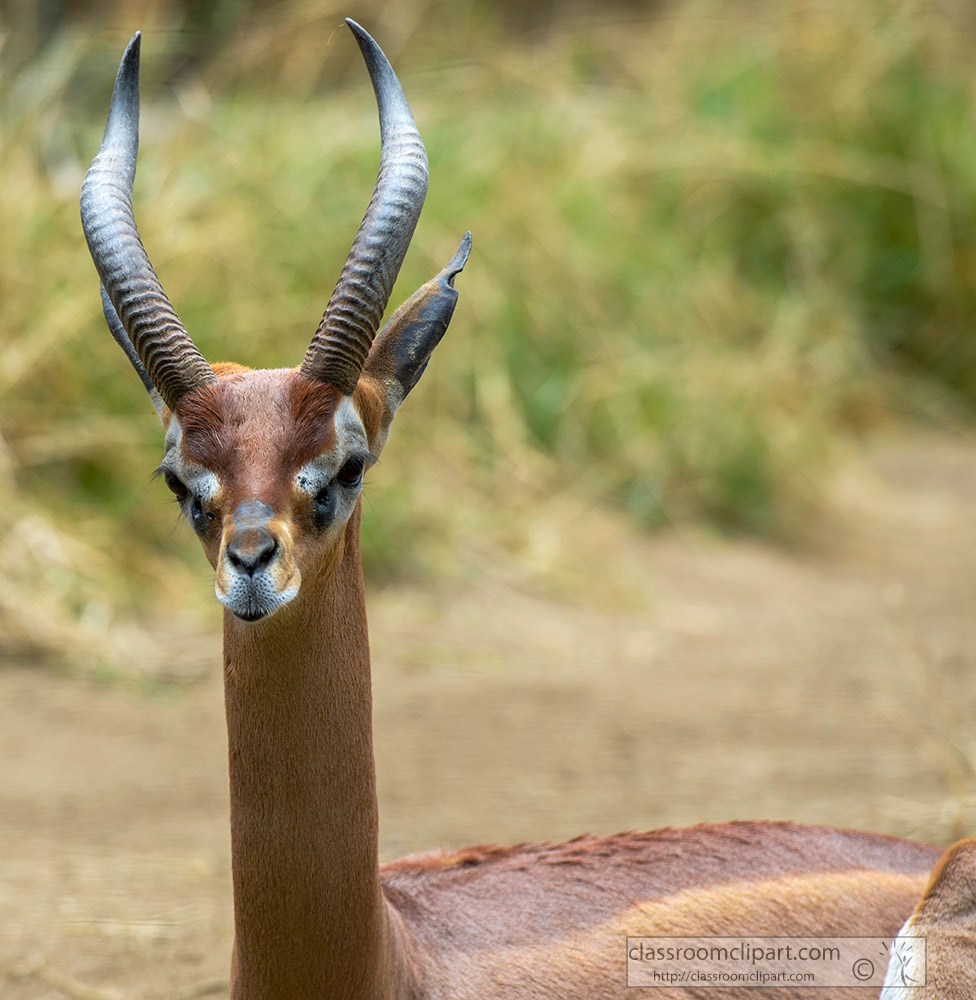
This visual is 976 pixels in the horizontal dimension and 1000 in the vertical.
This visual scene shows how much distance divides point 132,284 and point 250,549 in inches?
28.9

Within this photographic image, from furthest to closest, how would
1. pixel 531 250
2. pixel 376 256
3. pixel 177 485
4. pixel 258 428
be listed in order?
pixel 531 250 → pixel 376 256 → pixel 177 485 → pixel 258 428

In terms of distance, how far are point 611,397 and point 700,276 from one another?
1844mm

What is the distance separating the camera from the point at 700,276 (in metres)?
11.4

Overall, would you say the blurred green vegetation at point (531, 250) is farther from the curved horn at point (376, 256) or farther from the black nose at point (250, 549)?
the black nose at point (250, 549)

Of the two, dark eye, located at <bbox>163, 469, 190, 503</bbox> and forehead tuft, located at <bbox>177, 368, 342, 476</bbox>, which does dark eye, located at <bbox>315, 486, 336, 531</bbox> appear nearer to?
forehead tuft, located at <bbox>177, 368, 342, 476</bbox>

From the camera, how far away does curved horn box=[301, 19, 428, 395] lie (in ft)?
10.0

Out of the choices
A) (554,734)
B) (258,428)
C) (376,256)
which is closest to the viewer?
(258,428)

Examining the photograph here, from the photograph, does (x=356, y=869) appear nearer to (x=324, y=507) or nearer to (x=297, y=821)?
(x=297, y=821)

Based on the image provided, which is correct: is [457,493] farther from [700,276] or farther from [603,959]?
[603,959]

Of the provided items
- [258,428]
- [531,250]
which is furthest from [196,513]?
[531,250]

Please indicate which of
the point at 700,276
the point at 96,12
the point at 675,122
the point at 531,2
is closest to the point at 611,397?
the point at 700,276

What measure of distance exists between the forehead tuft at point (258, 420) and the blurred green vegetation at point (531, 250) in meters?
4.65

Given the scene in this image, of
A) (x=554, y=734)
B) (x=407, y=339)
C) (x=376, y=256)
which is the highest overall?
(x=376, y=256)

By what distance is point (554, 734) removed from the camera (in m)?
6.66
